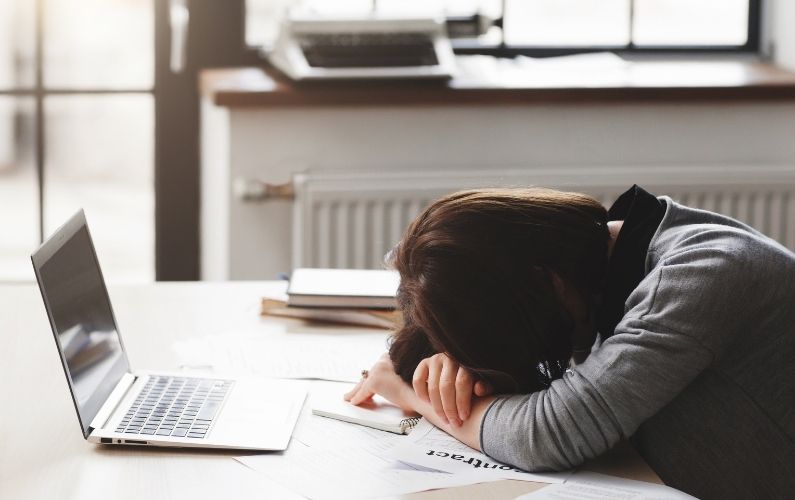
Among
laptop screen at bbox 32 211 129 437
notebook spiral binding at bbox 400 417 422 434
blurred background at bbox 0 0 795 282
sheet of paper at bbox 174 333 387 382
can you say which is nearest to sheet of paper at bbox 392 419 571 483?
notebook spiral binding at bbox 400 417 422 434

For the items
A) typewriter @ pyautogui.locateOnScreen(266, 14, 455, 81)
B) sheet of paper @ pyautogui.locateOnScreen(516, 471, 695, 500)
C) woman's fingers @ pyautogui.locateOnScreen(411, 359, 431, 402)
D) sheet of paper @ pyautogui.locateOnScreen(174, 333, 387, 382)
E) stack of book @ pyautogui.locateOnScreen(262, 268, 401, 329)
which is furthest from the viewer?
typewriter @ pyautogui.locateOnScreen(266, 14, 455, 81)

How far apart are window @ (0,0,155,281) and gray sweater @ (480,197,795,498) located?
1782mm

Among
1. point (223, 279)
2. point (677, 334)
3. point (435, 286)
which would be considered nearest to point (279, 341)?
point (435, 286)

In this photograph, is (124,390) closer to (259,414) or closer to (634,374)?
(259,414)

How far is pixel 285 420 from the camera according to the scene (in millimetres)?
1308

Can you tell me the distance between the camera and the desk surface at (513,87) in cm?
257

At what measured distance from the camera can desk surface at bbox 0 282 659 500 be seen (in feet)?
3.67

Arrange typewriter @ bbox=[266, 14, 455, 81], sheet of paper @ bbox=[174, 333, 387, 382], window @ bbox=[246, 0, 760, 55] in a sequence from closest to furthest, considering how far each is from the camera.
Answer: sheet of paper @ bbox=[174, 333, 387, 382] → typewriter @ bbox=[266, 14, 455, 81] → window @ bbox=[246, 0, 760, 55]

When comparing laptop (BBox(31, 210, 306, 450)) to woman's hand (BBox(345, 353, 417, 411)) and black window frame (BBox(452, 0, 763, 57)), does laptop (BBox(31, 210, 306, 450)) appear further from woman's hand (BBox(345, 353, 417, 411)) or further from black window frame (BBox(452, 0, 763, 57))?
black window frame (BBox(452, 0, 763, 57))

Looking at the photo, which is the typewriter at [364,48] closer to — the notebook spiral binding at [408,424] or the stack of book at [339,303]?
the stack of book at [339,303]

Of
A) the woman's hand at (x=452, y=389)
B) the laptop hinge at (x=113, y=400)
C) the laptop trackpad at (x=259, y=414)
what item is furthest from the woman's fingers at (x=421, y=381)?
the laptop hinge at (x=113, y=400)

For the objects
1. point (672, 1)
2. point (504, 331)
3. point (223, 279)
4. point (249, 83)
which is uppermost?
point (672, 1)

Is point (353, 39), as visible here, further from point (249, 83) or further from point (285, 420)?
point (285, 420)

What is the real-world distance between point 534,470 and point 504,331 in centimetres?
14
